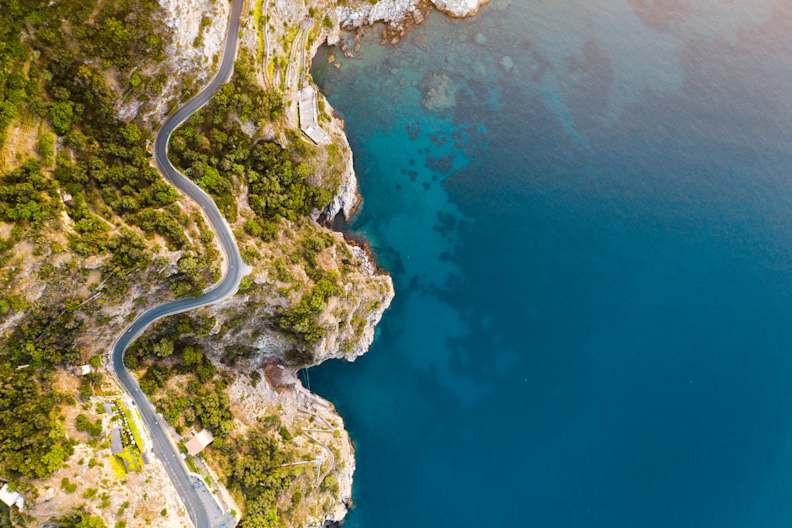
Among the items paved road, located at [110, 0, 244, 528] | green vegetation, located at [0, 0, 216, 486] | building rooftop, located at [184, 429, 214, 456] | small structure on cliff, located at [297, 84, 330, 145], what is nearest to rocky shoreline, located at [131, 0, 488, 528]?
small structure on cliff, located at [297, 84, 330, 145]

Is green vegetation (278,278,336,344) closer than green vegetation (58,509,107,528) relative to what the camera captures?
No

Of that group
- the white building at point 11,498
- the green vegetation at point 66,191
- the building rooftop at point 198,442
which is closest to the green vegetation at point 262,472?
the building rooftop at point 198,442

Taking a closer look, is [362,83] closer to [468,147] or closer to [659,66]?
[468,147]

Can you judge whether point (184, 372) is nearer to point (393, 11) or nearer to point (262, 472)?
point (262, 472)

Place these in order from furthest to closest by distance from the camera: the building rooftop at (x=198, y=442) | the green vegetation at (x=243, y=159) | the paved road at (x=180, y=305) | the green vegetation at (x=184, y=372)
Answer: the green vegetation at (x=243, y=159) → the building rooftop at (x=198, y=442) → the green vegetation at (x=184, y=372) → the paved road at (x=180, y=305)

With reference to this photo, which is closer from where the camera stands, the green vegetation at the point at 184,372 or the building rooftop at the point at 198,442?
the green vegetation at the point at 184,372

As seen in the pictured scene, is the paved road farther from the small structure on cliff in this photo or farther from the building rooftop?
the small structure on cliff

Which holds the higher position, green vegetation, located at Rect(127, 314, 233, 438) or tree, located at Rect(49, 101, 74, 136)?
tree, located at Rect(49, 101, 74, 136)

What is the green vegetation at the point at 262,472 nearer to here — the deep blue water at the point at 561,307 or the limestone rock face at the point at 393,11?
the deep blue water at the point at 561,307
